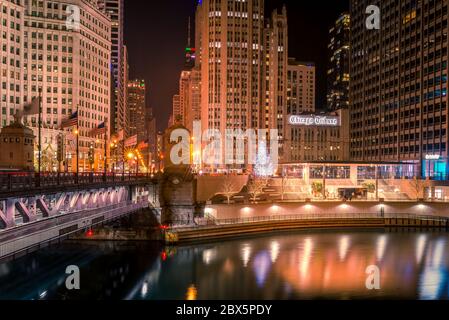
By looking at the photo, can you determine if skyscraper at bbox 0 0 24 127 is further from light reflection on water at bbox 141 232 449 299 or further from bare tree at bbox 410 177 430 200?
bare tree at bbox 410 177 430 200

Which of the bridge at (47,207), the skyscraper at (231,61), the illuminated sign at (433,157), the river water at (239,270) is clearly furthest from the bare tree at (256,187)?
the skyscraper at (231,61)

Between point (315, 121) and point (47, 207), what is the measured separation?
134377 millimetres

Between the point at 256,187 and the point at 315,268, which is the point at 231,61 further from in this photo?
the point at 315,268

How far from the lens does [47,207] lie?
89.1ft

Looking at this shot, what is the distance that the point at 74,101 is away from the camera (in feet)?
396

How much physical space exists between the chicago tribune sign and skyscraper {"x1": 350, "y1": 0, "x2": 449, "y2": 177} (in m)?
6.79

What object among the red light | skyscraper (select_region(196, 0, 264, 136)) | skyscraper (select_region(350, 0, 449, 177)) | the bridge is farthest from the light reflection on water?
skyscraper (select_region(196, 0, 264, 136))

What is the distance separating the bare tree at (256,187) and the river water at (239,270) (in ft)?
64.9

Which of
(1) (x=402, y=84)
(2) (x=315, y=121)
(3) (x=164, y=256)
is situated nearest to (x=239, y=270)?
(3) (x=164, y=256)

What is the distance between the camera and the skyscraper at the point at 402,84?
10275cm

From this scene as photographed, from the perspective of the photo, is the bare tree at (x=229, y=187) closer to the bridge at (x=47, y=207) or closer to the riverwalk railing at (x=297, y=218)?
the riverwalk railing at (x=297, y=218)

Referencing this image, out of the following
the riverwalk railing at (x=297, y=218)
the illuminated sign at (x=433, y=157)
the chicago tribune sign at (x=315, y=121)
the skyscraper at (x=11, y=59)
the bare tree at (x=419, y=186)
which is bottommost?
the riverwalk railing at (x=297, y=218)
